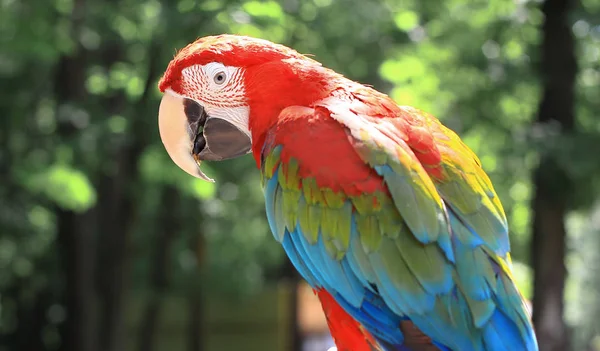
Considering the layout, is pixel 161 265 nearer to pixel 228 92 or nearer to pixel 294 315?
pixel 294 315

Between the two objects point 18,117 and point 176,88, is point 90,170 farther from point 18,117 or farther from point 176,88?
point 176,88

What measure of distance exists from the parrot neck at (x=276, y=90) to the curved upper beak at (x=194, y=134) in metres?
0.10

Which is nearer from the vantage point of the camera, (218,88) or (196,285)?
(218,88)

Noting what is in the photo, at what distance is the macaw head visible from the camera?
183 centimetres

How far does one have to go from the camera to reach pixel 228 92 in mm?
1855

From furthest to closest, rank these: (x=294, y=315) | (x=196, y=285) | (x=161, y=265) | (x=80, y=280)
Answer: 1. (x=294, y=315)
2. (x=196, y=285)
3. (x=161, y=265)
4. (x=80, y=280)

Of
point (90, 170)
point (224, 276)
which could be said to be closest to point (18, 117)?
point (90, 170)

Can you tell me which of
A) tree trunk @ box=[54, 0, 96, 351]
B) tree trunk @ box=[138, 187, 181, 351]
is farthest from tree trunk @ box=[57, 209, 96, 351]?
tree trunk @ box=[138, 187, 181, 351]

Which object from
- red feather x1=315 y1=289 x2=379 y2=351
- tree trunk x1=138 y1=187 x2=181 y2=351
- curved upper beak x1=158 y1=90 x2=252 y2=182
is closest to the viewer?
red feather x1=315 y1=289 x2=379 y2=351

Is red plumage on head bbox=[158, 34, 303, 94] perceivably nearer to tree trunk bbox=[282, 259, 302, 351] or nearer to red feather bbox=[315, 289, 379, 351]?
red feather bbox=[315, 289, 379, 351]

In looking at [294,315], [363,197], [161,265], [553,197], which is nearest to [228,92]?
[363,197]

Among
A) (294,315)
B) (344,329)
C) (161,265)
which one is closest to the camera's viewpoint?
(344,329)

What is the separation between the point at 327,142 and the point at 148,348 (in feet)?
35.4

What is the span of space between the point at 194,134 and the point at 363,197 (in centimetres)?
55
